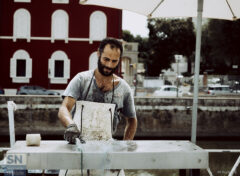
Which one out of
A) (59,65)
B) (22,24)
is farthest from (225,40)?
(22,24)

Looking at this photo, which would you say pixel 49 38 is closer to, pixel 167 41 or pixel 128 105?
pixel 128 105

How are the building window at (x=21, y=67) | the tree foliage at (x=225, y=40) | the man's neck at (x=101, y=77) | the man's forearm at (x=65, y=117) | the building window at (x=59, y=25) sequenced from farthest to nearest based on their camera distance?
the tree foliage at (x=225, y=40) → the building window at (x=21, y=67) → the building window at (x=59, y=25) → the man's neck at (x=101, y=77) → the man's forearm at (x=65, y=117)

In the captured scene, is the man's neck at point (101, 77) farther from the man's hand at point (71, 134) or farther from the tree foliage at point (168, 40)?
the tree foliage at point (168, 40)

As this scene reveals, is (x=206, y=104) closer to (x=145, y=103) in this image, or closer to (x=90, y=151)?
(x=145, y=103)

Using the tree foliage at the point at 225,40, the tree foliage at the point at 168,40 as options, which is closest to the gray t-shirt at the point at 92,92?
the tree foliage at the point at 225,40

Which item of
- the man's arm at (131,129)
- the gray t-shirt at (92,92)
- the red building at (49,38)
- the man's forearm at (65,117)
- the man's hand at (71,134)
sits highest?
the red building at (49,38)

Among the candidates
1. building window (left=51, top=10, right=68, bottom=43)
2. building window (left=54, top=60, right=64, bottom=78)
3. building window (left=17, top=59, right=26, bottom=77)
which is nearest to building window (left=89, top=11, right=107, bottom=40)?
building window (left=51, top=10, right=68, bottom=43)

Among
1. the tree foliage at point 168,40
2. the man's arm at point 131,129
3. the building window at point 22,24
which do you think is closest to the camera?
the man's arm at point 131,129

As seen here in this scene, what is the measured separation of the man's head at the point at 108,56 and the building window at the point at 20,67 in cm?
2596

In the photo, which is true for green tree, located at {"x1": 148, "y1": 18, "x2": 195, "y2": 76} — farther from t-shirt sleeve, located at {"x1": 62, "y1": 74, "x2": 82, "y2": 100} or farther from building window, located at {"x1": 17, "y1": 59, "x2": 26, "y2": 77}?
t-shirt sleeve, located at {"x1": 62, "y1": 74, "x2": 82, "y2": 100}

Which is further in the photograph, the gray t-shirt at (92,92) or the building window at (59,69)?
the building window at (59,69)

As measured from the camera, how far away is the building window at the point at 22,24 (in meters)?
28.4

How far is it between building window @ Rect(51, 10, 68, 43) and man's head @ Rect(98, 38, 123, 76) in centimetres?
2570

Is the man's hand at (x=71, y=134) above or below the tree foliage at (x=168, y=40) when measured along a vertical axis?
below
